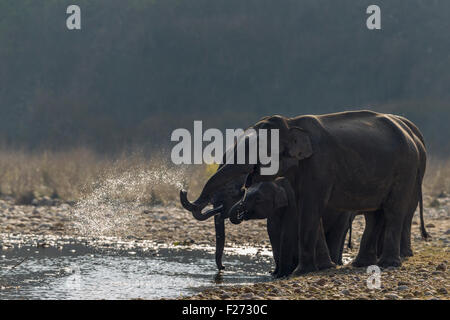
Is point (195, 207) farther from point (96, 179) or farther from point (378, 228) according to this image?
point (96, 179)

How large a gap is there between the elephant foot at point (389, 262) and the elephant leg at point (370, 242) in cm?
9

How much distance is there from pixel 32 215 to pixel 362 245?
1032 cm

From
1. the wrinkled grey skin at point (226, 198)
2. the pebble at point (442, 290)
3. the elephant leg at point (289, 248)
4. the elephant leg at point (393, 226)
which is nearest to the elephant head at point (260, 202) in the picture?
the elephant leg at point (289, 248)

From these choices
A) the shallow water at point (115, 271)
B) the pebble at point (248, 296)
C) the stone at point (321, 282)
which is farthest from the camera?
the shallow water at point (115, 271)

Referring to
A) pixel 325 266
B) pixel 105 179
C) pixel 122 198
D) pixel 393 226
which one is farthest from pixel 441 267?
pixel 105 179

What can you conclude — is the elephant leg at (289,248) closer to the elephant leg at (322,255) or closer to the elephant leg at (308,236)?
the elephant leg at (322,255)

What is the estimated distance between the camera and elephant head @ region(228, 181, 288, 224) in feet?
36.0

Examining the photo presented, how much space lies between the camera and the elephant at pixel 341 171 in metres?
10.0

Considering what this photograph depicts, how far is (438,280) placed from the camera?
893cm

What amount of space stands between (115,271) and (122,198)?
33.3ft

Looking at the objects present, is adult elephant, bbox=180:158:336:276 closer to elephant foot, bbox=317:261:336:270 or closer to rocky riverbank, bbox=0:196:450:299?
elephant foot, bbox=317:261:336:270

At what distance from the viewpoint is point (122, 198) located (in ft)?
70.7

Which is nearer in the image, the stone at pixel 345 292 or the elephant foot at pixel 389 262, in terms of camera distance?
the stone at pixel 345 292
